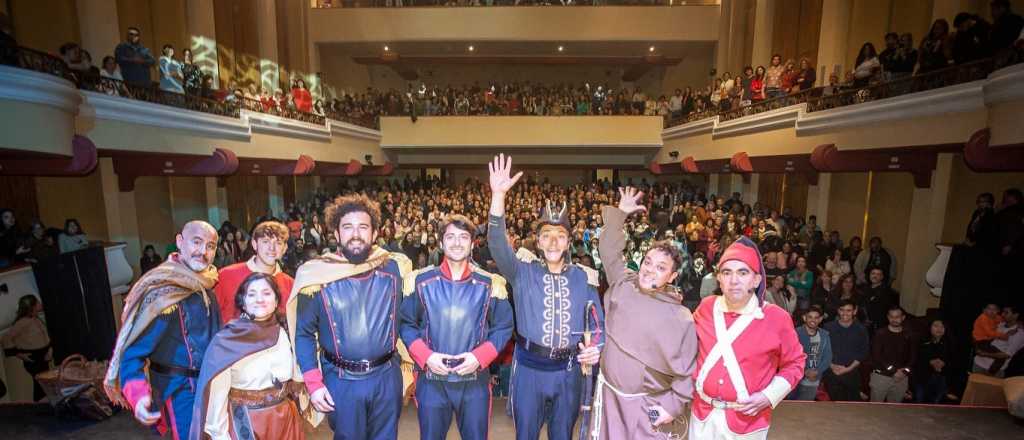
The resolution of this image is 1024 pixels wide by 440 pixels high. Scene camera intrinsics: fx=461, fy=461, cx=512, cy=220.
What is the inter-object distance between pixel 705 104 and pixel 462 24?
861 centimetres

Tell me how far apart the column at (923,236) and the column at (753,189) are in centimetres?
528

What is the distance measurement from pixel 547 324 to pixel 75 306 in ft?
20.0

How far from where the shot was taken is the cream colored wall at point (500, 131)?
16.0 m

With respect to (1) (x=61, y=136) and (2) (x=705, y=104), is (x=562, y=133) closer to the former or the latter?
(2) (x=705, y=104)

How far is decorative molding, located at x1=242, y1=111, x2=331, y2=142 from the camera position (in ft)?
31.5

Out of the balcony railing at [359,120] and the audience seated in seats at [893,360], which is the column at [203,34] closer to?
the balcony railing at [359,120]

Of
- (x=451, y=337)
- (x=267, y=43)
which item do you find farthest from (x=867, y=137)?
(x=267, y=43)

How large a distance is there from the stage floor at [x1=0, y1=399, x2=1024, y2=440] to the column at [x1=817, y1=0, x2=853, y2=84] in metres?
8.59

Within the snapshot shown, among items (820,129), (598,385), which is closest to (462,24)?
(820,129)

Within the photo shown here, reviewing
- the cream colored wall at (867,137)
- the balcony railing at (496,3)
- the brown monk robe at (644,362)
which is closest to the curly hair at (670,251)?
the brown monk robe at (644,362)

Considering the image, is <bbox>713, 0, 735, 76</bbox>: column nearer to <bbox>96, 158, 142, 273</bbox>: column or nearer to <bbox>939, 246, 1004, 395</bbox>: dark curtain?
<bbox>939, 246, 1004, 395</bbox>: dark curtain

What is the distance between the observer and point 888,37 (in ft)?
21.1

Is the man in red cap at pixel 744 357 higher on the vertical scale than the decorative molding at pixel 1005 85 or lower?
lower

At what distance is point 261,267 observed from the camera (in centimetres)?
298
